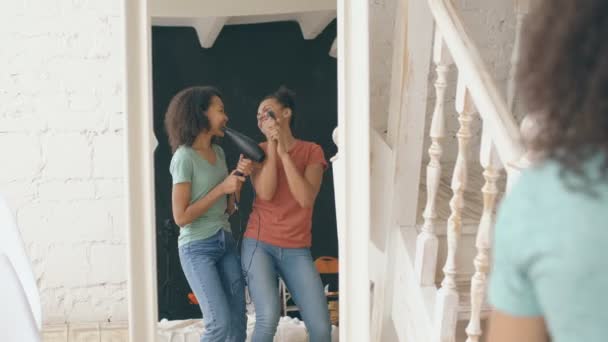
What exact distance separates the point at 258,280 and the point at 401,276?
396mm

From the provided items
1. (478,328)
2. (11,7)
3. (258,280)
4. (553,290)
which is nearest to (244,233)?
(258,280)

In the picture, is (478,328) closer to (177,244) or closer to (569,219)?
(177,244)

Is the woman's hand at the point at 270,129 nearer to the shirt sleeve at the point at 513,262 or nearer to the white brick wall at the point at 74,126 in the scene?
the white brick wall at the point at 74,126

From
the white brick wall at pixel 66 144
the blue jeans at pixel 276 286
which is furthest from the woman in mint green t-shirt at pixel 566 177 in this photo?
the white brick wall at pixel 66 144

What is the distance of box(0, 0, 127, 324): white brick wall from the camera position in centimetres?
290

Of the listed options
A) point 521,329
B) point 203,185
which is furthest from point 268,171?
point 521,329

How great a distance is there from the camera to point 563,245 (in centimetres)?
86

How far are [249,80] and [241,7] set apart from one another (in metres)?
0.19

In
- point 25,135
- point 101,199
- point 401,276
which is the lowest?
point 401,276

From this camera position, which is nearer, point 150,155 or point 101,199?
point 150,155

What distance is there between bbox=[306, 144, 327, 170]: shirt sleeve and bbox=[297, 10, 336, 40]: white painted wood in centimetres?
29

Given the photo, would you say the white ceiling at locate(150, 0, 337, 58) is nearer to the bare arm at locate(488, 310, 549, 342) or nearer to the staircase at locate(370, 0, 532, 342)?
the staircase at locate(370, 0, 532, 342)

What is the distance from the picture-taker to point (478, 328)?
6.55 ft

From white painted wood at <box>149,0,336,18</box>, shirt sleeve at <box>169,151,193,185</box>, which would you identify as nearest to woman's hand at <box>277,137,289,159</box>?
shirt sleeve at <box>169,151,193,185</box>
